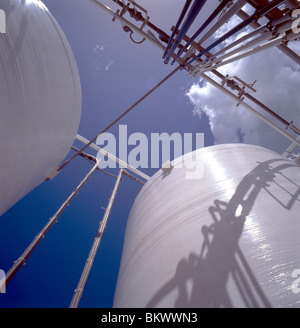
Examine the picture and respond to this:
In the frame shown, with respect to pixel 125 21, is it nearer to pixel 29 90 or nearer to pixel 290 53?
pixel 29 90

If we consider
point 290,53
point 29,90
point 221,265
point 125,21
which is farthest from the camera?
point 125,21

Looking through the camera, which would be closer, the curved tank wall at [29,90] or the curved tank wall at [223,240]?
the curved tank wall at [223,240]

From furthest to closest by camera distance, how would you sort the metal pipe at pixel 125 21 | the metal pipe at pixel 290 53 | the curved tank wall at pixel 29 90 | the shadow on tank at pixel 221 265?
1. the metal pipe at pixel 125 21
2. the metal pipe at pixel 290 53
3. the curved tank wall at pixel 29 90
4. the shadow on tank at pixel 221 265

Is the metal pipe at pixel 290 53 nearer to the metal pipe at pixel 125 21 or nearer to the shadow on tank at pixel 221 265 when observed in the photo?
the shadow on tank at pixel 221 265

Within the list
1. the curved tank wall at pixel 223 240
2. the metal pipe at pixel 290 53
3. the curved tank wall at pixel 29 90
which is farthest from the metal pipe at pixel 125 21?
the curved tank wall at pixel 223 240

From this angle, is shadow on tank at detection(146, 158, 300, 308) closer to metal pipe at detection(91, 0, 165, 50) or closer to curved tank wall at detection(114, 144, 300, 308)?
curved tank wall at detection(114, 144, 300, 308)

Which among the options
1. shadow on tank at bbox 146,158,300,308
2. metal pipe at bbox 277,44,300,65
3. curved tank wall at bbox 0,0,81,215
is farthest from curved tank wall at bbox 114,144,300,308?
curved tank wall at bbox 0,0,81,215

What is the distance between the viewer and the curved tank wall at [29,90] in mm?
2221

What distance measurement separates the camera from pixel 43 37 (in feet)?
10.1

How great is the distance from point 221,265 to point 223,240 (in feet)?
0.98

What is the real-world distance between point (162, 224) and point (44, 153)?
254 cm

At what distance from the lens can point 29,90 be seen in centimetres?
253

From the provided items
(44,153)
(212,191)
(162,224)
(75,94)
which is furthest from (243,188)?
(75,94)

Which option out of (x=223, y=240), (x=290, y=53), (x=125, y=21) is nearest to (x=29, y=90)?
(x=125, y=21)
